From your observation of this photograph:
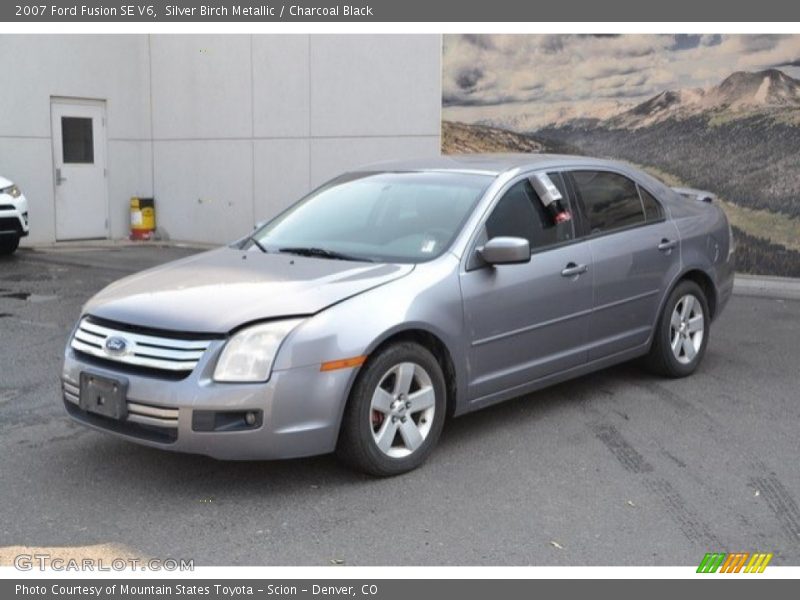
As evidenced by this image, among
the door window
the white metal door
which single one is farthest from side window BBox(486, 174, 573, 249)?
the door window

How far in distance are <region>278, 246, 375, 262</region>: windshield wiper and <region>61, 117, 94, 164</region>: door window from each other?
37.6ft

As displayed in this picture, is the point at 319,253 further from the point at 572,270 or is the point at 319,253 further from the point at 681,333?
the point at 681,333

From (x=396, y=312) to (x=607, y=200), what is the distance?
2.24 meters

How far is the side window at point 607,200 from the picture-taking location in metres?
6.29

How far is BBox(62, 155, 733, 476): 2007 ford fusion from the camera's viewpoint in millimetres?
4531

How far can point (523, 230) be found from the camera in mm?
5773

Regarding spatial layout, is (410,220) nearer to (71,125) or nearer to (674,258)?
(674,258)

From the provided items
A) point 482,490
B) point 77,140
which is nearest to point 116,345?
point 482,490

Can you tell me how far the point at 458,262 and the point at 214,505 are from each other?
1841 millimetres

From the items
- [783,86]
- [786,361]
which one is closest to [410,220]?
[786,361]

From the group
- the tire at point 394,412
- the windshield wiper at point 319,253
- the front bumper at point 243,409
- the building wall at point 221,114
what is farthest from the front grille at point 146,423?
the building wall at point 221,114

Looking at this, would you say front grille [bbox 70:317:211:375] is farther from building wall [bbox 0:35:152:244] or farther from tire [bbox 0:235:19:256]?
building wall [bbox 0:35:152:244]

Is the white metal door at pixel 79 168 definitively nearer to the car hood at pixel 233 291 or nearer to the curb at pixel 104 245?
the curb at pixel 104 245

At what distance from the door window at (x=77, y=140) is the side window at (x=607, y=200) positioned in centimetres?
1168
